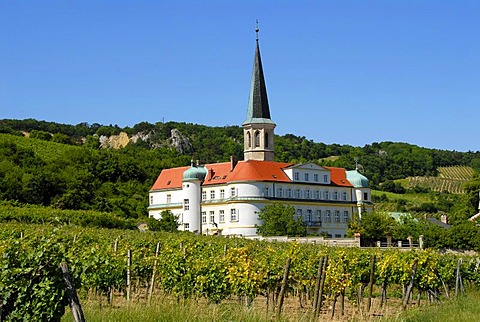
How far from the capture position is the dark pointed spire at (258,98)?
76.6m

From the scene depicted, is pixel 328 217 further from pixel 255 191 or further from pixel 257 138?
pixel 257 138

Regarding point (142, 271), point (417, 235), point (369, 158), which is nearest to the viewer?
point (142, 271)

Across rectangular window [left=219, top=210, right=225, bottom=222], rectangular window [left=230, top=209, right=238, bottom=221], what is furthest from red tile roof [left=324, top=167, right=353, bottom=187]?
rectangular window [left=219, top=210, right=225, bottom=222]

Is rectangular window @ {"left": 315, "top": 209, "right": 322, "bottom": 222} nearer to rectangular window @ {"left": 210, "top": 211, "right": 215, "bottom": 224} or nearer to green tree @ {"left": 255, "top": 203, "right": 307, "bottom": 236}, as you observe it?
green tree @ {"left": 255, "top": 203, "right": 307, "bottom": 236}

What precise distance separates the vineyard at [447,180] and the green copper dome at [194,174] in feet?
230

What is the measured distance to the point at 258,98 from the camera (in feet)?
255

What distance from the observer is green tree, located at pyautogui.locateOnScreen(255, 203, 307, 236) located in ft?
203

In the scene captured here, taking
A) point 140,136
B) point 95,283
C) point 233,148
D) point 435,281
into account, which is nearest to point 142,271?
point 95,283

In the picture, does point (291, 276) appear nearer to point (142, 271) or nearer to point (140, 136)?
point (142, 271)

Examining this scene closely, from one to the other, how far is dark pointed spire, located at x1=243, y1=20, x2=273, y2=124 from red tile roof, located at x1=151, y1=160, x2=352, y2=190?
24.6 feet

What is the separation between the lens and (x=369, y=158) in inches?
5625

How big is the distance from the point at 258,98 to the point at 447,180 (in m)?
69.5

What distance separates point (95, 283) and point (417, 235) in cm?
4713

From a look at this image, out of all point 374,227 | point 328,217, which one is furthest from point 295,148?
point 374,227
